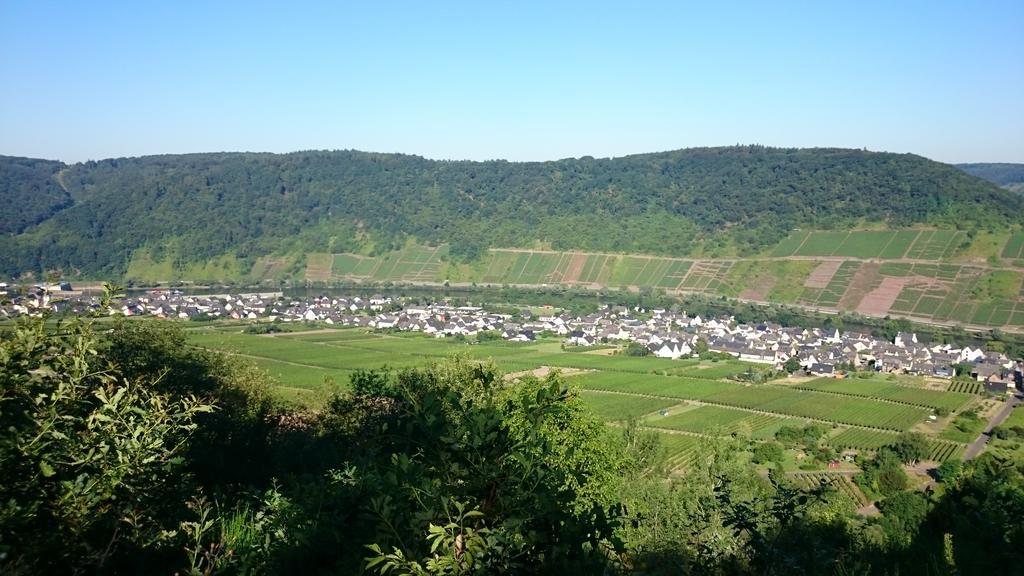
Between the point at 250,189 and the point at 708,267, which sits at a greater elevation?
the point at 250,189

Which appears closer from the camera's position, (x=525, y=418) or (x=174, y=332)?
(x=525, y=418)

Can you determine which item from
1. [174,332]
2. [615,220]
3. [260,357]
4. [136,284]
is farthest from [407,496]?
[615,220]

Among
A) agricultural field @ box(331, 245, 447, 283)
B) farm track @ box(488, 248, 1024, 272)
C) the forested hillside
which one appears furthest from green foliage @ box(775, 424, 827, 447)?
the forested hillside

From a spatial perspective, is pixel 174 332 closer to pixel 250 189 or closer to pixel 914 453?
pixel 914 453

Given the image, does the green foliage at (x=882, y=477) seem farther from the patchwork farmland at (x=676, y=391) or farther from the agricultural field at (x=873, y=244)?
the agricultural field at (x=873, y=244)

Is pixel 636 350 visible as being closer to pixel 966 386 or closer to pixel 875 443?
pixel 966 386

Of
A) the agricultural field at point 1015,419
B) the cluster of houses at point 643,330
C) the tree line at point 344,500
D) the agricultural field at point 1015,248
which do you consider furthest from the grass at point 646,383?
Result: the agricultural field at point 1015,248
